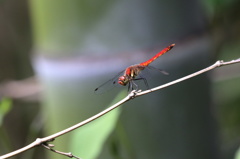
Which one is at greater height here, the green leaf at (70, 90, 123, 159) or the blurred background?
the blurred background

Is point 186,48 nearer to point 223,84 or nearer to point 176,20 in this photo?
point 176,20

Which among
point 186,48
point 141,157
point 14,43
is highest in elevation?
point 14,43

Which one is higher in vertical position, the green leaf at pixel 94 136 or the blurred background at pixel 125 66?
the blurred background at pixel 125 66

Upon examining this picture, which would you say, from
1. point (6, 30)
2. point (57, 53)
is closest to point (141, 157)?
point (57, 53)

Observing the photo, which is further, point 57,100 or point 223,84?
point 223,84

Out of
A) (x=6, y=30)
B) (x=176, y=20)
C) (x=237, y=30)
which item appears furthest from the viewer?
(x=6, y=30)

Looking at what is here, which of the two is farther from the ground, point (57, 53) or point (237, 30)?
point (237, 30)

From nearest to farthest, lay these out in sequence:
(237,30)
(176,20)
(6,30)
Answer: (176,20), (237,30), (6,30)
